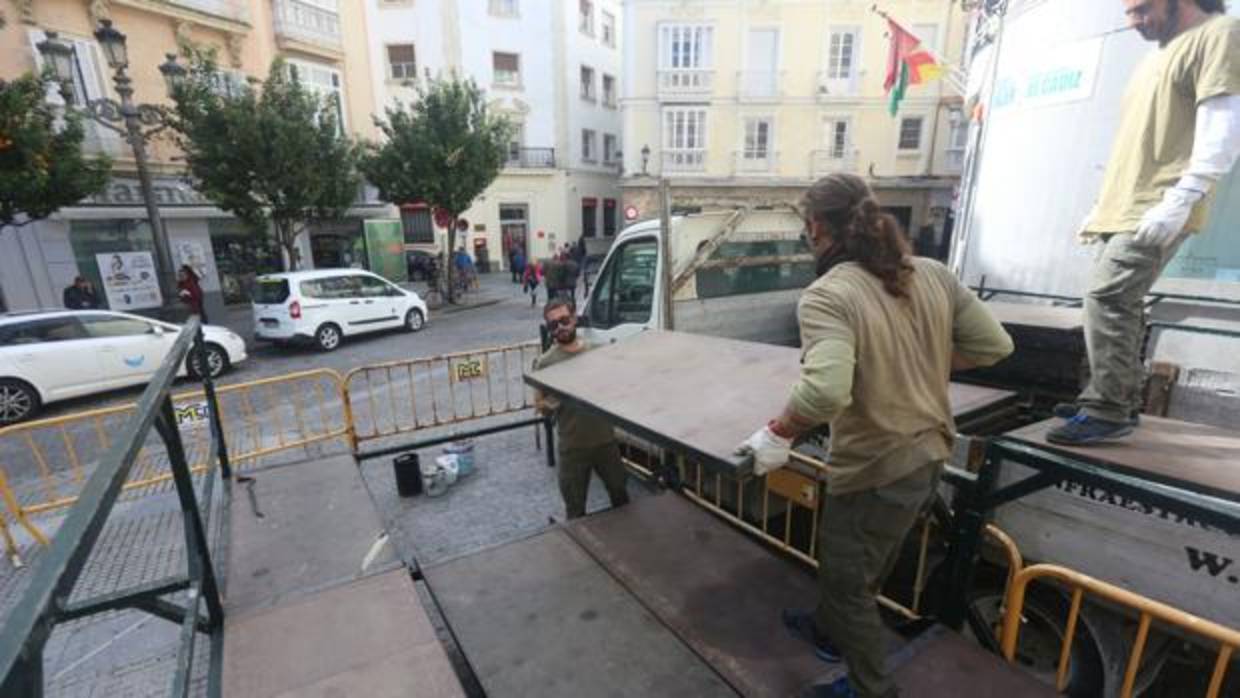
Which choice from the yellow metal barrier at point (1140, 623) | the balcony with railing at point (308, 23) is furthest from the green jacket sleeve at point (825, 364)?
the balcony with railing at point (308, 23)

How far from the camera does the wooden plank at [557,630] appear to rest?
252cm

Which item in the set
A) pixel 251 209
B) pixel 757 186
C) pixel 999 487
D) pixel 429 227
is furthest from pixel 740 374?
pixel 429 227

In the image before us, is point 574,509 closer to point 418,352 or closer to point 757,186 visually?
point 418,352

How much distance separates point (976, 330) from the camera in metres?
2.17

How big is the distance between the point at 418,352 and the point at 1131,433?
450 inches

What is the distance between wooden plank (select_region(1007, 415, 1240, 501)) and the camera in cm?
200

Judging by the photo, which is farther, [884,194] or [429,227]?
[429,227]

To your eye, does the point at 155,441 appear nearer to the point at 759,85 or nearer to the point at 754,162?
the point at 754,162

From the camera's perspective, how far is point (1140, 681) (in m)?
2.32

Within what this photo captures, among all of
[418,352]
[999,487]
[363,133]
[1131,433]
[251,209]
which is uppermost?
[363,133]

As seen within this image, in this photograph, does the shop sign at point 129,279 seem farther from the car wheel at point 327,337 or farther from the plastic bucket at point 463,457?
the plastic bucket at point 463,457

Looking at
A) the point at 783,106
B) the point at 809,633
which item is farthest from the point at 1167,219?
the point at 783,106

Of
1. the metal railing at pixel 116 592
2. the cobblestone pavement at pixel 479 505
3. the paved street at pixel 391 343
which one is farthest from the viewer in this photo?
the paved street at pixel 391 343

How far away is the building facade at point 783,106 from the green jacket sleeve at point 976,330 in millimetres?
21624
